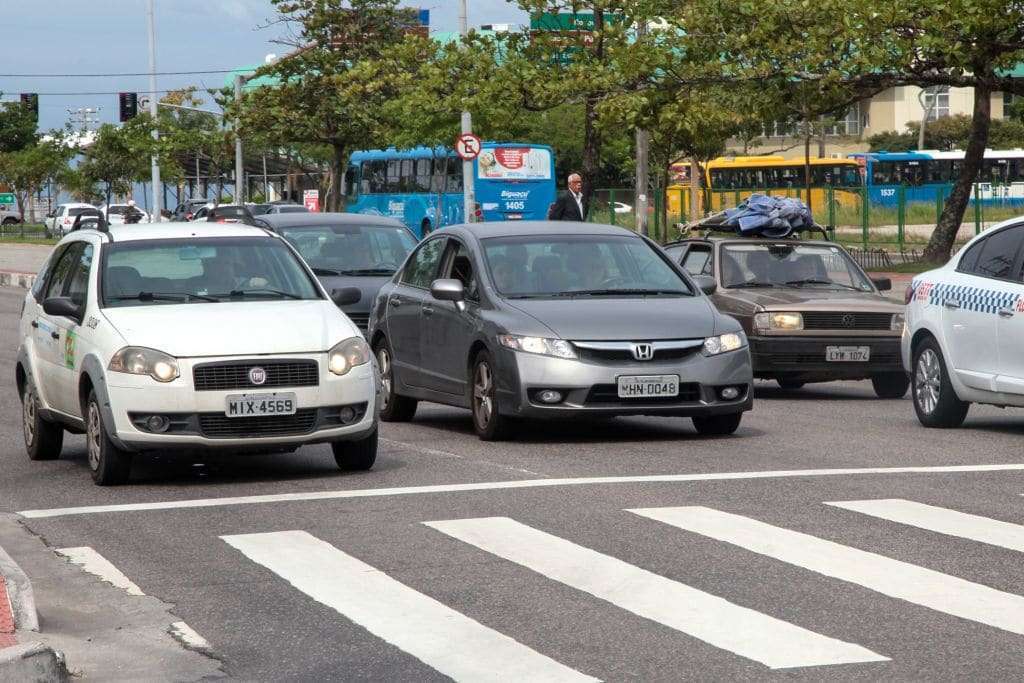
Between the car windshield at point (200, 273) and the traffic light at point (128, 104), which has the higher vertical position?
the traffic light at point (128, 104)

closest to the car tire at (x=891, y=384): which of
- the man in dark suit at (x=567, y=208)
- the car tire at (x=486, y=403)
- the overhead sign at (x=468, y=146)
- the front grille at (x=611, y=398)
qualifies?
the front grille at (x=611, y=398)

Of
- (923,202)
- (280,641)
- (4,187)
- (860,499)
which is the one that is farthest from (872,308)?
(4,187)

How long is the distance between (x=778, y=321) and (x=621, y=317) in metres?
4.24

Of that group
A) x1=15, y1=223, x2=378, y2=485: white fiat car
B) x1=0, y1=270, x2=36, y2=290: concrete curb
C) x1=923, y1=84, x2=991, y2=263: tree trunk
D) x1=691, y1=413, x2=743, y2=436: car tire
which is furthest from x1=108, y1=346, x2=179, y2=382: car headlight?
x1=0, y1=270, x2=36, y2=290: concrete curb

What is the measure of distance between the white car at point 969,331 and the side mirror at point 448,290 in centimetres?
360

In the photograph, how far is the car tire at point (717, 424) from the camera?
13680 mm

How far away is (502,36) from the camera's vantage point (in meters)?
36.6

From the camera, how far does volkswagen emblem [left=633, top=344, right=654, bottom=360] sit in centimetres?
1298

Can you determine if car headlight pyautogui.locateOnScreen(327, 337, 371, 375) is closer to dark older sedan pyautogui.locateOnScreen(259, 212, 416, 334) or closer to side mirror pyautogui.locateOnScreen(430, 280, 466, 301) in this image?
side mirror pyautogui.locateOnScreen(430, 280, 466, 301)

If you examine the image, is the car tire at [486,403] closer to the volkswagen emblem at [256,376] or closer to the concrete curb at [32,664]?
the volkswagen emblem at [256,376]

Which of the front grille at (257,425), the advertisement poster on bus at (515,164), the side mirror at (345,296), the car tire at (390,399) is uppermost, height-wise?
the advertisement poster on bus at (515,164)

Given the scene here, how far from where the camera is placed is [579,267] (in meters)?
14.1

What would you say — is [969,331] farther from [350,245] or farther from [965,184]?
[965,184]

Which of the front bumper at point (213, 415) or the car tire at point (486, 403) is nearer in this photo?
the front bumper at point (213, 415)
